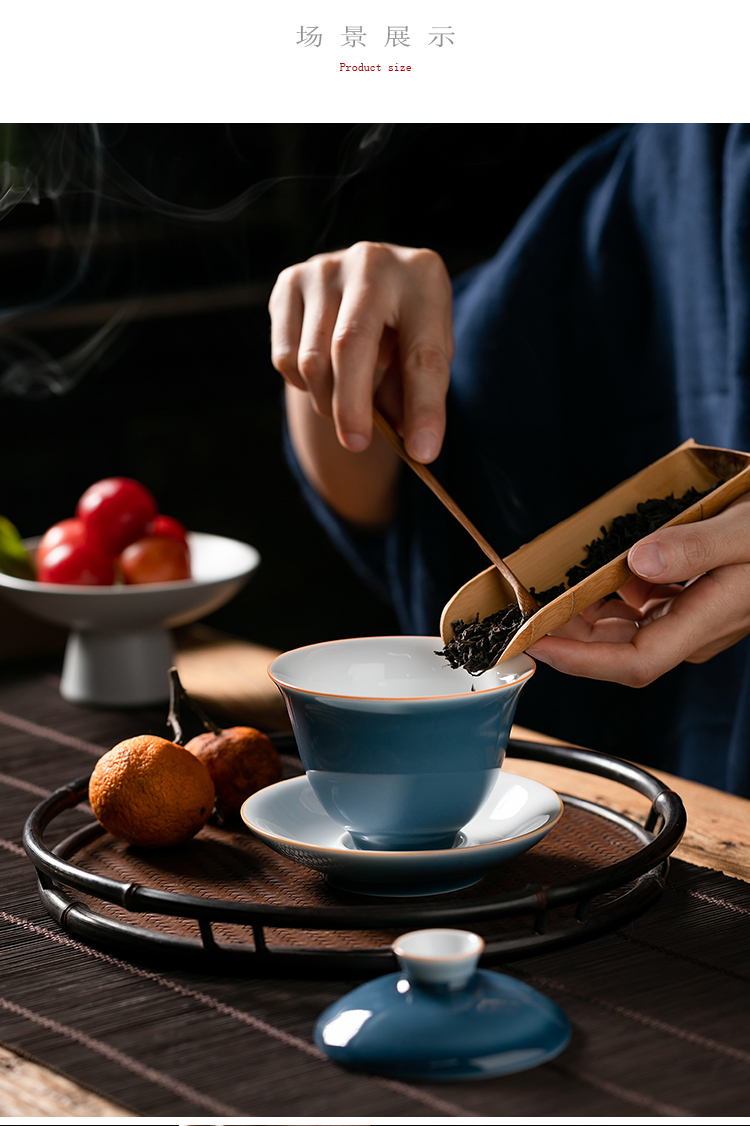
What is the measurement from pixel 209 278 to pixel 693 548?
5.27ft

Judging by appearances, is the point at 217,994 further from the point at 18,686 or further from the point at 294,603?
the point at 294,603

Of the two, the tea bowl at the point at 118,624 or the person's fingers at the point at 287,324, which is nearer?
the person's fingers at the point at 287,324

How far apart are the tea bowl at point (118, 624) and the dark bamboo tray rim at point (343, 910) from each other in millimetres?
395

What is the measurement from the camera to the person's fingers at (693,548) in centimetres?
67

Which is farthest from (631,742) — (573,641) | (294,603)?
(294,603)

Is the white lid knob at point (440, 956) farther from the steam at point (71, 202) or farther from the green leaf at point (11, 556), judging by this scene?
the steam at point (71, 202)

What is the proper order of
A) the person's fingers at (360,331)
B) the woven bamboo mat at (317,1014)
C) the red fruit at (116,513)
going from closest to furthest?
the woven bamboo mat at (317,1014)
the person's fingers at (360,331)
the red fruit at (116,513)

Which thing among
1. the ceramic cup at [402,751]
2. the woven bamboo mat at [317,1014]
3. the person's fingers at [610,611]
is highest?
the person's fingers at [610,611]

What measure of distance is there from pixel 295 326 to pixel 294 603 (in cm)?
149

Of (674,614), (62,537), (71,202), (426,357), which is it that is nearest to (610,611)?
(674,614)

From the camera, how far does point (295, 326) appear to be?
3.00 ft

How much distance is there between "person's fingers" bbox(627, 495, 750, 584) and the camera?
2.19ft

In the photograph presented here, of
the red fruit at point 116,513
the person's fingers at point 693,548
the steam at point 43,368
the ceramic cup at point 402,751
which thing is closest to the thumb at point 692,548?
the person's fingers at point 693,548

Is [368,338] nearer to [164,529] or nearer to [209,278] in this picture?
[164,529]
